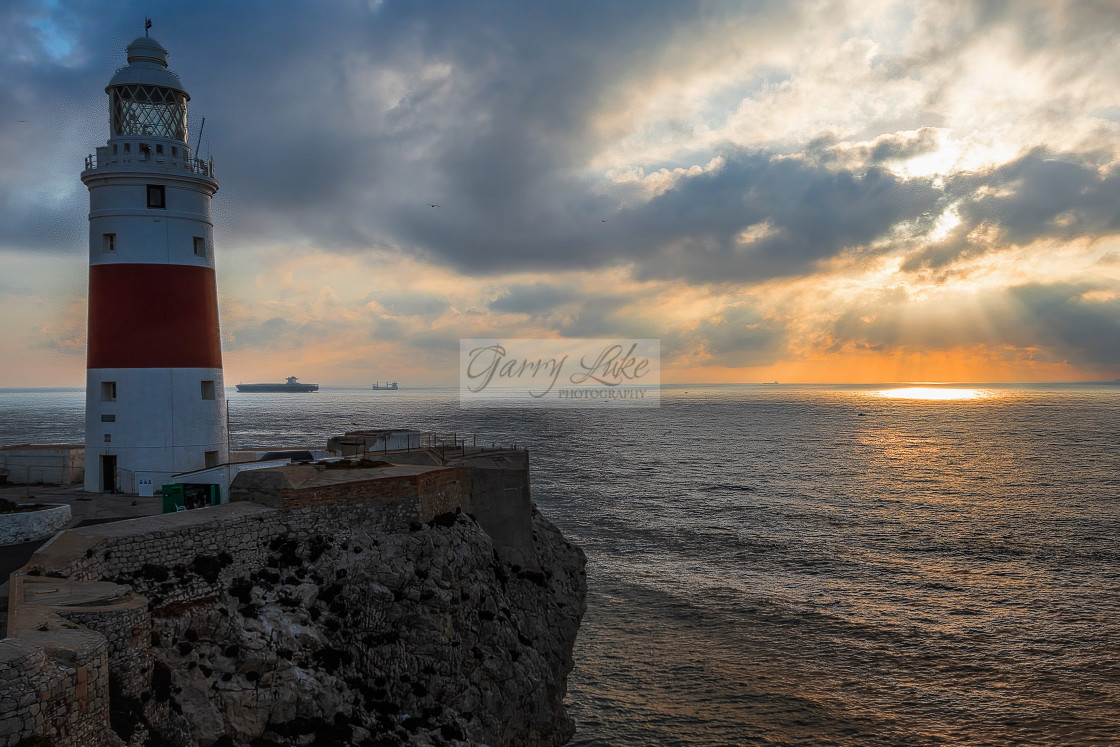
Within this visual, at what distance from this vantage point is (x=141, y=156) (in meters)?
24.8

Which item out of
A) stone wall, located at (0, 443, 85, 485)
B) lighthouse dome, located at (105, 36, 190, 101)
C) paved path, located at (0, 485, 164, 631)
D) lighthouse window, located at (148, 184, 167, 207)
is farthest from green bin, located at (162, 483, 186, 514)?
lighthouse dome, located at (105, 36, 190, 101)

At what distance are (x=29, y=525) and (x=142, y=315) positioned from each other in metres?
8.46

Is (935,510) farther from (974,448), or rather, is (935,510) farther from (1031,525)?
(974,448)

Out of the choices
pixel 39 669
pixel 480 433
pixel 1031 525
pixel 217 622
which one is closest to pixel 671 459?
pixel 480 433

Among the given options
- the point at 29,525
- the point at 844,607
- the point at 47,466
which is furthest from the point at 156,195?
the point at 844,607

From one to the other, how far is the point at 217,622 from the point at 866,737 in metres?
22.7

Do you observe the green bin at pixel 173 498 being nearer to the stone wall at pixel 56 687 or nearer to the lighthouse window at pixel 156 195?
the lighthouse window at pixel 156 195

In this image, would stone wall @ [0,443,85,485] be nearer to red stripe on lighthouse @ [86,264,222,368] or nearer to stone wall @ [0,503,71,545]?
red stripe on lighthouse @ [86,264,222,368]

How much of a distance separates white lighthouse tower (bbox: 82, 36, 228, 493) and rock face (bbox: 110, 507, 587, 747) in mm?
10040

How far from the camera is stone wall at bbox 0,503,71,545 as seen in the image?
1914 centimetres

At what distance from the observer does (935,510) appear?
61.8 meters

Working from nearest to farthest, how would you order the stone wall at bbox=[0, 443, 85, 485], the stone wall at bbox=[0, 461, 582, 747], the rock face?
the stone wall at bbox=[0, 461, 582, 747]
the rock face
the stone wall at bbox=[0, 443, 85, 485]

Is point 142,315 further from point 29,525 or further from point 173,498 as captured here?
point 29,525

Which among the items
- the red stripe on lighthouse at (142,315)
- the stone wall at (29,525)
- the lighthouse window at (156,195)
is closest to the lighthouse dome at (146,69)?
the lighthouse window at (156,195)
